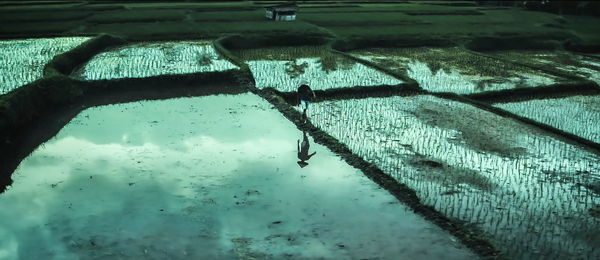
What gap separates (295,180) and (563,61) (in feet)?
46.1

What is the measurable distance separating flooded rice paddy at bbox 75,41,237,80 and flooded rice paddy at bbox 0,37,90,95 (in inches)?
40.5

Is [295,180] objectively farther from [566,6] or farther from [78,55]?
[566,6]

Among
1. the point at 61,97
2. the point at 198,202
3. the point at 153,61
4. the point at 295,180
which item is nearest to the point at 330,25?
the point at 153,61

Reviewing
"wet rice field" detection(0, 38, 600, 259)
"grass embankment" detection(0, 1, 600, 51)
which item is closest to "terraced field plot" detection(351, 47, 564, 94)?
"wet rice field" detection(0, 38, 600, 259)

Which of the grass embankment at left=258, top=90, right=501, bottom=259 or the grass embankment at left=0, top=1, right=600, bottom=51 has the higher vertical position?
the grass embankment at left=0, top=1, right=600, bottom=51

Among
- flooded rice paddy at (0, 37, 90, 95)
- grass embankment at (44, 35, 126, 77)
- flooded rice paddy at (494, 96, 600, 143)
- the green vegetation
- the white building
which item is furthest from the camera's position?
the white building

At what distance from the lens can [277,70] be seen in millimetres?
14578

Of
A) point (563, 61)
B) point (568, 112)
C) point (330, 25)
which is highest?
point (330, 25)

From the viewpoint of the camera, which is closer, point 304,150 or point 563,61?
point 304,150

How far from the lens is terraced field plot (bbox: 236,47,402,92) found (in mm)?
13062

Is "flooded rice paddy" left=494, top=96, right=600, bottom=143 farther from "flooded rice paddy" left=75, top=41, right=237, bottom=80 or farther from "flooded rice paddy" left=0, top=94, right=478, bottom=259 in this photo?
"flooded rice paddy" left=75, top=41, right=237, bottom=80

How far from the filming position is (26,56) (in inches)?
548

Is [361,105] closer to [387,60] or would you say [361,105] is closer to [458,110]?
[458,110]

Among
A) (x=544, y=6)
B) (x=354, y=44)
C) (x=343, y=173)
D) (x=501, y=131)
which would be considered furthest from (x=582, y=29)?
(x=343, y=173)
